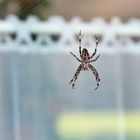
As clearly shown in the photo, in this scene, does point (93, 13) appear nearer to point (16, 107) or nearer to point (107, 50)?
point (107, 50)

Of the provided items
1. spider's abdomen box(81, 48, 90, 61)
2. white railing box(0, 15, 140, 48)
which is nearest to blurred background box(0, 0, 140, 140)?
white railing box(0, 15, 140, 48)

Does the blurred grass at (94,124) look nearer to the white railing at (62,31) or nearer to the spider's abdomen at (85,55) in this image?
the white railing at (62,31)

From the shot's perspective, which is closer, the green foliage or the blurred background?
the green foliage

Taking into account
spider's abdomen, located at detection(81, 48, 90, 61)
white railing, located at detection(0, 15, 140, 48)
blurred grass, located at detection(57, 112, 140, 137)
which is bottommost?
blurred grass, located at detection(57, 112, 140, 137)

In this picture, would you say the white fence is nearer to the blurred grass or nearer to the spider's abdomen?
the blurred grass

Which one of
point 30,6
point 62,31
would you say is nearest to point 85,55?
point 30,6

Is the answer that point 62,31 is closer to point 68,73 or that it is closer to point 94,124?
point 68,73

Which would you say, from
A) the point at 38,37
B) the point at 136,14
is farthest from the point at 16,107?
the point at 136,14

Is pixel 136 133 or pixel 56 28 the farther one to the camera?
pixel 136 133
